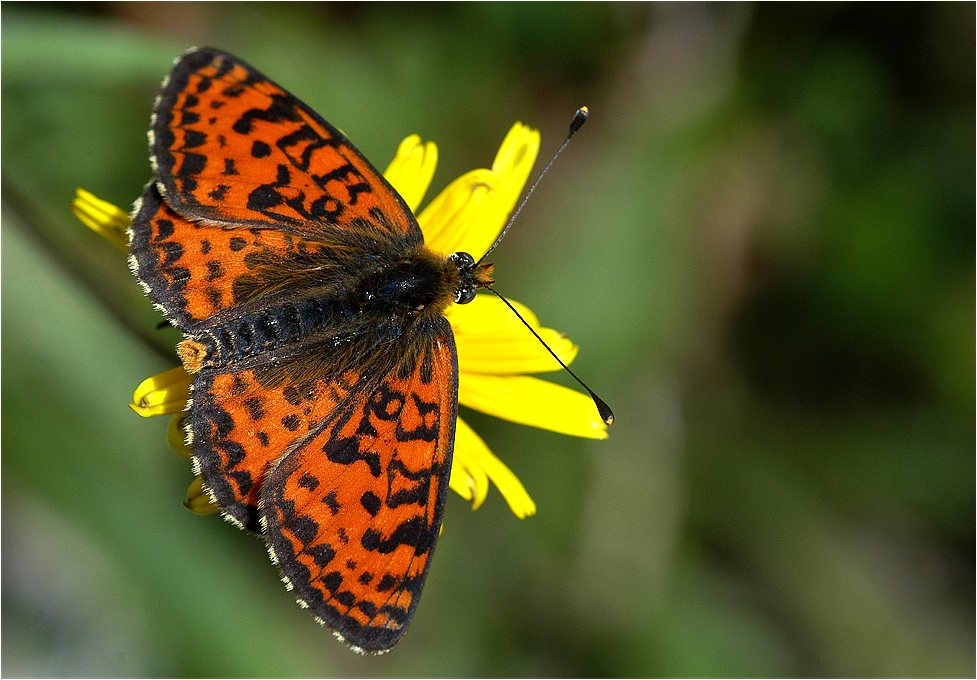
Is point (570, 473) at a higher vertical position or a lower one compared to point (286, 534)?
lower

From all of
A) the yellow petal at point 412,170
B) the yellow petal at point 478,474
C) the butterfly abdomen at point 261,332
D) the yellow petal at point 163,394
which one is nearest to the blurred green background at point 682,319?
the yellow petal at point 412,170

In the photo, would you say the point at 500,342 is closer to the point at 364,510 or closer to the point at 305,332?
the point at 305,332

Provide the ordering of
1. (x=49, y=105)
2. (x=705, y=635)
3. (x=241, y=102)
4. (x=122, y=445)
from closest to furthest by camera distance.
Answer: (x=241, y=102) < (x=122, y=445) < (x=49, y=105) < (x=705, y=635)

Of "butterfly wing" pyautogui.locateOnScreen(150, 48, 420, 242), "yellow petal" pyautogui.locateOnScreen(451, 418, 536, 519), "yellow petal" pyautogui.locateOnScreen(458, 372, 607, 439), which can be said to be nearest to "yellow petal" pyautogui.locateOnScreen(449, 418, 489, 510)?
"yellow petal" pyautogui.locateOnScreen(451, 418, 536, 519)

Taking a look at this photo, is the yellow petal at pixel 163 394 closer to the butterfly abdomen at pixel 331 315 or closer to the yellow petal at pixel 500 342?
the butterfly abdomen at pixel 331 315

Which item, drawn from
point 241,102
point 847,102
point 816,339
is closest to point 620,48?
point 847,102

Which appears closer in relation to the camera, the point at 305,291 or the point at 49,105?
the point at 305,291

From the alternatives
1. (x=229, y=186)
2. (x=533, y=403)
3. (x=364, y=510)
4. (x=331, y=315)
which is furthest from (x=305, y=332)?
(x=533, y=403)

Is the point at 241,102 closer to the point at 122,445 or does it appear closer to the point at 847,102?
the point at 122,445
